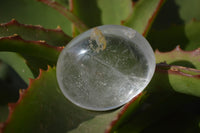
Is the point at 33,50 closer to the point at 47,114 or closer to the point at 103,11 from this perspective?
the point at 47,114

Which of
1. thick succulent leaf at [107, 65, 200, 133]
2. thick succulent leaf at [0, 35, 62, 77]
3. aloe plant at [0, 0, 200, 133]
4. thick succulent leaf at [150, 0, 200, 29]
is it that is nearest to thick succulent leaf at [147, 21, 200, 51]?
aloe plant at [0, 0, 200, 133]

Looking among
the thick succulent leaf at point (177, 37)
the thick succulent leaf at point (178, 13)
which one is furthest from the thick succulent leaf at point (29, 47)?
the thick succulent leaf at point (178, 13)

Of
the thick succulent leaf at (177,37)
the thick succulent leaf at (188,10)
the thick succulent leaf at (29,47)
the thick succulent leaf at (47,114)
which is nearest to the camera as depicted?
the thick succulent leaf at (47,114)

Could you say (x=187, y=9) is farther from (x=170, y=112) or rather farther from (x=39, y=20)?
(x=39, y=20)

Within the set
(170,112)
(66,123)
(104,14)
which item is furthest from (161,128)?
(104,14)

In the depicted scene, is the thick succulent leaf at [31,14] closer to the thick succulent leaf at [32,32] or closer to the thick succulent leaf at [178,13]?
the thick succulent leaf at [32,32]

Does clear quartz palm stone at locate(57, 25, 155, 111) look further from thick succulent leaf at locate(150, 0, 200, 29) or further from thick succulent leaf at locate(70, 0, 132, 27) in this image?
thick succulent leaf at locate(150, 0, 200, 29)
